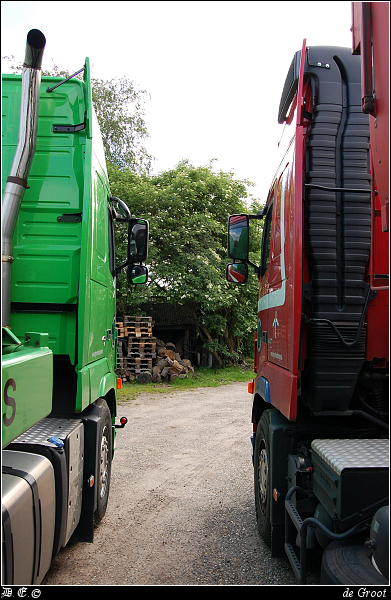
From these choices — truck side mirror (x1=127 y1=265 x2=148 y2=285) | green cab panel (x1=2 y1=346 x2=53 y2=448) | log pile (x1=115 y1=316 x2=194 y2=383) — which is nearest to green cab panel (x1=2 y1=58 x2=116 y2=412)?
truck side mirror (x1=127 y1=265 x2=148 y2=285)

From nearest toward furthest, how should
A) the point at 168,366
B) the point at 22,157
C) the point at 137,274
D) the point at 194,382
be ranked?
the point at 22,157 < the point at 137,274 < the point at 194,382 < the point at 168,366

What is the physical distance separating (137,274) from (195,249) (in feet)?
32.8

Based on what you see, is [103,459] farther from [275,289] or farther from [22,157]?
[22,157]

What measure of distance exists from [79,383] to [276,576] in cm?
196

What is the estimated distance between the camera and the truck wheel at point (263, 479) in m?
3.67

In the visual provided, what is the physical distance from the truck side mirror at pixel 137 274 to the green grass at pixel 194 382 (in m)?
6.38

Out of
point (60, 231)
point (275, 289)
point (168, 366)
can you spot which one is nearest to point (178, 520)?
point (275, 289)

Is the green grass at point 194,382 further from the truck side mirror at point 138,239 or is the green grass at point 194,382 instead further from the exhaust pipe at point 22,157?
the exhaust pipe at point 22,157

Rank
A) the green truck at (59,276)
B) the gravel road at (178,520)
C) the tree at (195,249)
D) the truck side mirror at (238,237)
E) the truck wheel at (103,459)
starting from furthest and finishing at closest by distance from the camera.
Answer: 1. the tree at (195,249)
2. the truck side mirror at (238,237)
3. the truck wheel at (103,459)
4. the gravel road at (178,520)
5. the green truck at (59,276)

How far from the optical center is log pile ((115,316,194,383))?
13.3 metres

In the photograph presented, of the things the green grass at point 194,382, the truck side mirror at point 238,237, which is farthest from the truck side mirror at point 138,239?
the green grass at point 194,382

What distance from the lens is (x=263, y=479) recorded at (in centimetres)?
394

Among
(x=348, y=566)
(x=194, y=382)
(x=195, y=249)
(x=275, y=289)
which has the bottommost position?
(x=194, y=382)
